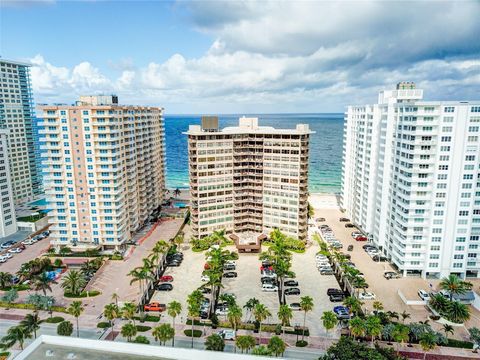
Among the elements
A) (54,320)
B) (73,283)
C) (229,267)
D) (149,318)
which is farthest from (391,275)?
(54,320)

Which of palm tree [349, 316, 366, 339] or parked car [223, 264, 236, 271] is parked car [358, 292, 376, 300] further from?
parked car [223, 264, 236, 271]

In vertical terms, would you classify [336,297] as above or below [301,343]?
above

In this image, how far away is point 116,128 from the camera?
91.8 metres

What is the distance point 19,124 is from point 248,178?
101378 mm

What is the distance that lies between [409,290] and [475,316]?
1254 centimetres

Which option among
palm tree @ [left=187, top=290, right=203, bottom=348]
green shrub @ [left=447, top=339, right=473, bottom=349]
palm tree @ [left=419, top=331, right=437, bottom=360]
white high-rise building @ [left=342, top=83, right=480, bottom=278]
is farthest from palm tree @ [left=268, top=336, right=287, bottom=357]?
white high-rise building @ [left=342, top=83, right=480, bottom=278]

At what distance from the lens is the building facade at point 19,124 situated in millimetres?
136250

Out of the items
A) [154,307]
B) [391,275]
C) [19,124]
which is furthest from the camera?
[19,124]

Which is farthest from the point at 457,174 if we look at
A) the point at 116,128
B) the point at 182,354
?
the point at 116,128

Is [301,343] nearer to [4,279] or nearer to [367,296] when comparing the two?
[367,296]

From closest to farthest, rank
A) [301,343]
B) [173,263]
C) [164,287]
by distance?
[301,343] → [164,287] → [173,263]

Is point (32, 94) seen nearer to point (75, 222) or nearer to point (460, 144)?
point (75, 222)

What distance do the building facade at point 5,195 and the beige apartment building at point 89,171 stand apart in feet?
69.1

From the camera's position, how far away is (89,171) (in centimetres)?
9162
